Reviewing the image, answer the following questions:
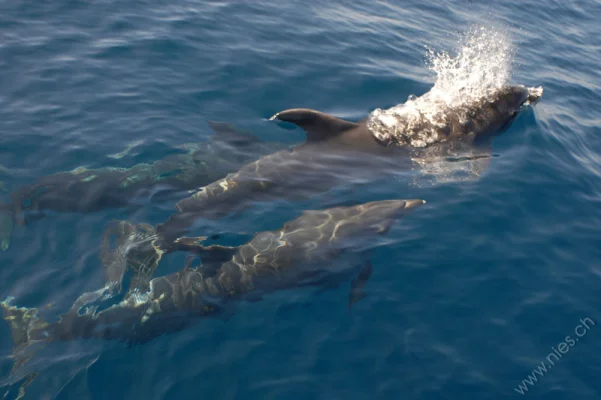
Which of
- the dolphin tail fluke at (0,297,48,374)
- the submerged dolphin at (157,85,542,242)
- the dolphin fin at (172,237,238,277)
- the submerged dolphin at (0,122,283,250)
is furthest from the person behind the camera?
the submerged dolphin at (157,85,542,242)

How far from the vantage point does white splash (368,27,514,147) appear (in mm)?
11461

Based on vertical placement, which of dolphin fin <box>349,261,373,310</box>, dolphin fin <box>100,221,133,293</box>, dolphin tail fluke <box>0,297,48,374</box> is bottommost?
dolphin tail fluke <box>0,297,48,374</box>

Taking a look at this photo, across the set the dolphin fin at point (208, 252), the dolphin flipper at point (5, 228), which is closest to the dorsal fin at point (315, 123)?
the dolphin fin at point (208, 252)

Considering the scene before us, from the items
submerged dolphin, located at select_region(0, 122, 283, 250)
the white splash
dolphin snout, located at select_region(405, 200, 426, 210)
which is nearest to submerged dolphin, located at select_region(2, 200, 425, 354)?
dolphin snout, located at select_region(405, 200, 426, 210)

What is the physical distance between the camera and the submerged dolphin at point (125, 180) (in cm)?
922

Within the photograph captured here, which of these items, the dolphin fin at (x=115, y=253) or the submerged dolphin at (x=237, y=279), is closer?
the submerged dolphin at (x=237, y=279)

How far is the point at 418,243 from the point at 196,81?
7.13 meters

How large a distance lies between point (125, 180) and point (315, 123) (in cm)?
371

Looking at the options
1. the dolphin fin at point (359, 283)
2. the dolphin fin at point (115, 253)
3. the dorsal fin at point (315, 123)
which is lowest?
the dolphin fin at point (115, 253)

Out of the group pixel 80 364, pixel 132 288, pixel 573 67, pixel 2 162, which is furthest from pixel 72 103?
pixel 573 67

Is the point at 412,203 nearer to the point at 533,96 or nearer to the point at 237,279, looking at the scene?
the point at 237,279

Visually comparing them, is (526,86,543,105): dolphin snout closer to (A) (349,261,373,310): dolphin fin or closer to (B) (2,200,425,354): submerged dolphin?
(B) (2,200,425,354): submerged dolphin

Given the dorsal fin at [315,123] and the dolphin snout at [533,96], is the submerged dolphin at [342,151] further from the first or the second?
the dolphin snout at [533,96]

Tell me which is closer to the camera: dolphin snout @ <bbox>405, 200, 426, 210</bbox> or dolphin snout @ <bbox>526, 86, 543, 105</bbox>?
dolphin snout @ <bbox>405, 200, 426, 210</bbox>
